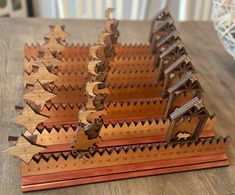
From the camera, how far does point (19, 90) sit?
786mm

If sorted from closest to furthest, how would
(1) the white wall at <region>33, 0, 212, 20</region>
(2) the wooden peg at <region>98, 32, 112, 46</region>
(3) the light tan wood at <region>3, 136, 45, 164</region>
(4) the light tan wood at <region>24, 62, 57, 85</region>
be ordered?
(3) the light tan wood at <region>3, 136, 45, 164</region>, (4) the light tan wood at <region>24, 62, 57, 85</region>, (2) the wooden peg at <region>98, 32, 112, 46</region>, (1) the white wall at <region>33, 0, 212, 20</region>

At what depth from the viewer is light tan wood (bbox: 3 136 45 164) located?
505mm

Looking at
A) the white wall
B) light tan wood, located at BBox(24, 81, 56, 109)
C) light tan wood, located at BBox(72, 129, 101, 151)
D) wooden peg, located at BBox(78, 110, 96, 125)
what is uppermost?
light tan wood, located at BBox(24, 81, 56, 109)

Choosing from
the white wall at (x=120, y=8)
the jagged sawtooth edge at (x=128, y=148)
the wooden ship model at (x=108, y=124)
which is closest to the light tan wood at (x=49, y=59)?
the wooden ship model at (x=108, y=124)

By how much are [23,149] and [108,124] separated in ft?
0.56

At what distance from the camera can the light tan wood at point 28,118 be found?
0.53m

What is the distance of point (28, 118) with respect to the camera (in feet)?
1.76

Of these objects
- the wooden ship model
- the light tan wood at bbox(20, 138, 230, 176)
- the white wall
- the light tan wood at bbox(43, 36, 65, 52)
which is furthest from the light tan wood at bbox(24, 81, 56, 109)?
the white wall

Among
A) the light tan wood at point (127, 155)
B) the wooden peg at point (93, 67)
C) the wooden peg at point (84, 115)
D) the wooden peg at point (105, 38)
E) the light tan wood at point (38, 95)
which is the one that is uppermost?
the wooden peg at point (105, 38)

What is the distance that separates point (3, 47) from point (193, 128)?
0.64 meters

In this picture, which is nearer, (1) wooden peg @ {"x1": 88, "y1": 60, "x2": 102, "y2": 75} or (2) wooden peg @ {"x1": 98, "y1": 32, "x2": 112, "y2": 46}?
(1) wooden peg @ {"x1": 88, "y1": 60, "x2": 102, "y2": 75}

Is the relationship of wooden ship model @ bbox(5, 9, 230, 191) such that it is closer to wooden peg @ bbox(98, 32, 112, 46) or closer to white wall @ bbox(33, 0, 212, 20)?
A: wooden peg @ bbox(98, 32, 112, 46)

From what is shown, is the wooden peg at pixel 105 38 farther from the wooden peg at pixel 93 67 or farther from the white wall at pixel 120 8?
the white wall at pixel 120 8

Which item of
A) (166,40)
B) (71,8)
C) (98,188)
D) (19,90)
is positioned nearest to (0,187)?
(98,188)
